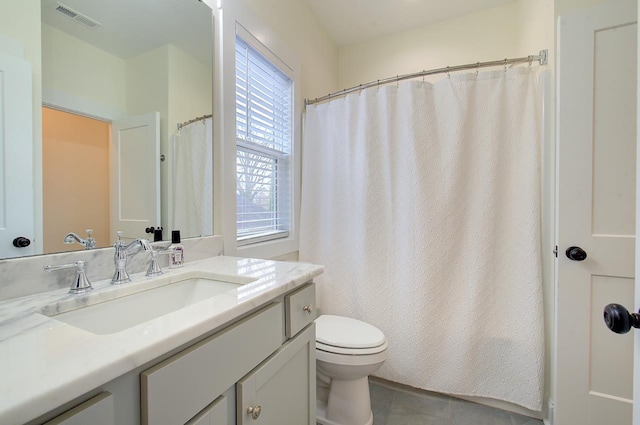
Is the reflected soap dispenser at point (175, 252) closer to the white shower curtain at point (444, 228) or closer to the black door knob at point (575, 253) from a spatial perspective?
the white shower curtain at point (444, 228)

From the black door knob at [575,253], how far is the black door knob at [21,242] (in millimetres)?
2030

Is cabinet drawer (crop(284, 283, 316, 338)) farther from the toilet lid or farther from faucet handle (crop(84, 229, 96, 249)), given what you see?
faucet handle (crop(84, 229, 96, 249))

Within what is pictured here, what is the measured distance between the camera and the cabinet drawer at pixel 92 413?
1.21 ft

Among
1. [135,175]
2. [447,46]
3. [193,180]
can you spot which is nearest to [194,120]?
[193,180]

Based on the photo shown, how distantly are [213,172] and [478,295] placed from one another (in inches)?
62.0

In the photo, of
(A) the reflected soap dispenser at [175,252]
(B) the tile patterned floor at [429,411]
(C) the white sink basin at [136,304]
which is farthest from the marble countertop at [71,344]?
(B) the tile patterned floor at [429,411]

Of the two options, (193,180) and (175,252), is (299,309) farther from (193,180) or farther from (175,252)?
(193,180)

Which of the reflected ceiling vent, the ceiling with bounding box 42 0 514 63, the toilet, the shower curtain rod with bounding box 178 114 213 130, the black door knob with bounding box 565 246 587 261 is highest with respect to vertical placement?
the ceiling with bounding box 42 0 514 63

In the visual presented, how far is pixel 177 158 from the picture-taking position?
3.81 ft

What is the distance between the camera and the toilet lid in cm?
134

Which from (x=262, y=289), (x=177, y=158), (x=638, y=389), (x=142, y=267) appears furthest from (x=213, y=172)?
(x=638, y=389)

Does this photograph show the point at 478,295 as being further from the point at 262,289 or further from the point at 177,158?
the point at 177,158

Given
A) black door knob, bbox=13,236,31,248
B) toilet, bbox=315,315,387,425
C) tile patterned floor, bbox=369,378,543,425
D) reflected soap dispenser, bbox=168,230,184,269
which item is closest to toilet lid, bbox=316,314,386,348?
toilet, bbox=315,315,387,425

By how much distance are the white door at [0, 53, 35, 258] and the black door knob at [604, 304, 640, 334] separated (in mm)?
1399
